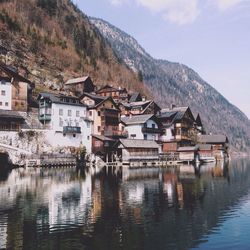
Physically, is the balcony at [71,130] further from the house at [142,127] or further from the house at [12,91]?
the house at [142,127]

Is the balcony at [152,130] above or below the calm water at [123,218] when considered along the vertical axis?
above

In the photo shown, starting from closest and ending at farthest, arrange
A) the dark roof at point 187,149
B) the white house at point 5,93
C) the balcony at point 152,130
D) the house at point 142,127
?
the white house at point 5,93 → the house at point 142,127 → the balcony at point 152,130 → the dark roof at point 187,149

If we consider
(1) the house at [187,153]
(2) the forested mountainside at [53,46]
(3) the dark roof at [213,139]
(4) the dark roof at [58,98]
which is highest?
(2) the forested mountainside at [53,46]

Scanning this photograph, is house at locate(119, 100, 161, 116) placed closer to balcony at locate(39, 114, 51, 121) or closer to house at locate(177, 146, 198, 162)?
house at locate(177, 146, 198, 162)

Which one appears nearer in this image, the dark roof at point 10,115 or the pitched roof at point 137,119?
the dark roof at point 10,115

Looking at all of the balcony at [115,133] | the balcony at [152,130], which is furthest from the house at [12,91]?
the balcony at [152,130]

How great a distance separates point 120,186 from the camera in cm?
4494

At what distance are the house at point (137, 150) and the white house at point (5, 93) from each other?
28594 millimetres

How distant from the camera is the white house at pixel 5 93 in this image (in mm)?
82625

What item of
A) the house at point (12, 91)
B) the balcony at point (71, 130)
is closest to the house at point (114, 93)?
the balcony at point (71, 130)

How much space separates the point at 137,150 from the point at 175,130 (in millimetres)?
21705

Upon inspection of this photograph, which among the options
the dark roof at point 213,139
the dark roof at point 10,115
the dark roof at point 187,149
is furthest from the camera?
the dark roof at point 213,139

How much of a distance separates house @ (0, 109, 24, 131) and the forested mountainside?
28392 mm

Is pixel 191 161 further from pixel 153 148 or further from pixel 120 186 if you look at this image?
pixel 120 186
